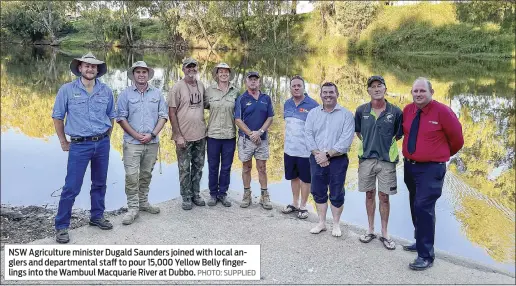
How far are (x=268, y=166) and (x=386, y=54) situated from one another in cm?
3194

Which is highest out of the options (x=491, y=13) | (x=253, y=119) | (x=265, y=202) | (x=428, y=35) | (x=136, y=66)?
(x=491, y=13)

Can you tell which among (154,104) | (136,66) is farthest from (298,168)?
(136,66)

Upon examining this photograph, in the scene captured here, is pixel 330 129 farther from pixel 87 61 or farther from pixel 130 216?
pixel 87 61

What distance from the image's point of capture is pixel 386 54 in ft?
123

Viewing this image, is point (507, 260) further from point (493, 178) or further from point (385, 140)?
point (493, 178)

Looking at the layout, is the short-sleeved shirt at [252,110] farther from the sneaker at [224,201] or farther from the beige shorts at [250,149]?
the sneaker at [224,201]

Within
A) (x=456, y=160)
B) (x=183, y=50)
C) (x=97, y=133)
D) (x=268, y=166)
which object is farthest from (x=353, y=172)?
(x=183, y=50)

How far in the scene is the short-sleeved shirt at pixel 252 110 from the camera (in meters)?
5.76

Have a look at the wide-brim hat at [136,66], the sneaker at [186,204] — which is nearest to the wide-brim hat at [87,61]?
the wide-brim hat at [136,66]

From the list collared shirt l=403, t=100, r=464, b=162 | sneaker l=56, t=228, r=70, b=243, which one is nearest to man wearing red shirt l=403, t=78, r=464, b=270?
collared shirt l=403, t=100, r=464, b=162

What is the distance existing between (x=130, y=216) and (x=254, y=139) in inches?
71.1

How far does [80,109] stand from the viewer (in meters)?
4.78

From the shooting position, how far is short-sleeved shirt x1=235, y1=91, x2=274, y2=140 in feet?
18.9

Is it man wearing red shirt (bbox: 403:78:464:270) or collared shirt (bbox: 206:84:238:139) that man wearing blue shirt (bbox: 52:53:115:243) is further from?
man wearing red shirt (bbox: 403:78:464:270)
